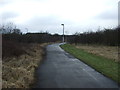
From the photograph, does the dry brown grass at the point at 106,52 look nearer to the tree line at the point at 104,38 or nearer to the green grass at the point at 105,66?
the green grass at the point at 105,66

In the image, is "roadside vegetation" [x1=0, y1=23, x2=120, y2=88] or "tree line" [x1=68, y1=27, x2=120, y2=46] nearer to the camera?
"roadside vegetation" [x1=0, y1=23, x2=120, y2=88]

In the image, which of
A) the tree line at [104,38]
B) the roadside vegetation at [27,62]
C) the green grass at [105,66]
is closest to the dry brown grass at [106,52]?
the roadside vegetation at [27,62]

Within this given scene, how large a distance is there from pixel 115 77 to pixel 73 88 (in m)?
3.47

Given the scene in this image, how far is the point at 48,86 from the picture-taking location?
32.9ft

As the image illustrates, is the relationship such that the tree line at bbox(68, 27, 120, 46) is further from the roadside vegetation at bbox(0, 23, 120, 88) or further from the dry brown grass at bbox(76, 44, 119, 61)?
the dry brown grass at bbox(76, 44, 119, 61)

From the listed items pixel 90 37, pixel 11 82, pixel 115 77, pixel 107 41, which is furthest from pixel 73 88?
pixel 90 37

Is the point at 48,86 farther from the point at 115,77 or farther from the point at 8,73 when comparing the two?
the point at 115,77

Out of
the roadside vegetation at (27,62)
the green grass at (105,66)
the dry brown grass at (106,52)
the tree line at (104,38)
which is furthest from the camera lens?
the tree line at (104,38)

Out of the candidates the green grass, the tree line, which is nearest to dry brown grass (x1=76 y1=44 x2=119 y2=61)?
the green grass

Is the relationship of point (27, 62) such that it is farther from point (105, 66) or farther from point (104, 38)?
point (104, 38)

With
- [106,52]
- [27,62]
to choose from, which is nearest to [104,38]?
→ [106,52]

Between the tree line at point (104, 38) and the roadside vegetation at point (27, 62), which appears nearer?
the roadside vegetation at point (27, 62)

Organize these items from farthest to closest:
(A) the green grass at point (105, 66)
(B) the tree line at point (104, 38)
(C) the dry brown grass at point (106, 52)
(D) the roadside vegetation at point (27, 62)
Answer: (B) the tree line at point (104, 38) → (C) the dry brown grass at point (106, 52) → (A) the green grass at point (105, 66) → (D) the roadside vegetation at point (27, 62)

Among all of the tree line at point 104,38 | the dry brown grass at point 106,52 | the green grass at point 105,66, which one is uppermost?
the tree line at point 104,38
